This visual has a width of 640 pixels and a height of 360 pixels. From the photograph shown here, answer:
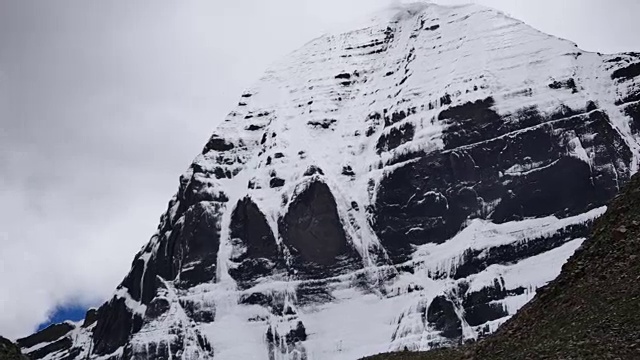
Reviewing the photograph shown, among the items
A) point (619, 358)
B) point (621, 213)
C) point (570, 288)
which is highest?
point (621, 213)

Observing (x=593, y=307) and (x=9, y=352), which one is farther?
(x=9, y=352)

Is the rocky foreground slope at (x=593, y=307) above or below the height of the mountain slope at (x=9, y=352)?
below

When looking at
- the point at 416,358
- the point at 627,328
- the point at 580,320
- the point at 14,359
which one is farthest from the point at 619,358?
the point at 416,358

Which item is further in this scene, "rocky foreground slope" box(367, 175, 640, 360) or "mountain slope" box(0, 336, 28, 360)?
"mountain slope" box(0, 336, 28, 360)

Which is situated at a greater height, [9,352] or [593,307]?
[9,352]

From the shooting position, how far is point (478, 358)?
51625mm

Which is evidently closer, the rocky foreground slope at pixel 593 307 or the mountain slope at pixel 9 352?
the rocky foreground slope at pixel 593 307

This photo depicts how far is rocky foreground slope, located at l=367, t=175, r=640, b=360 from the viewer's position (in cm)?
4416

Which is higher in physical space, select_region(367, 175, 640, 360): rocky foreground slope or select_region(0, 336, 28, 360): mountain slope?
select_region(0, 336, 28, 360): mountain slope

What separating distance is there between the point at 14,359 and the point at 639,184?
39021mm

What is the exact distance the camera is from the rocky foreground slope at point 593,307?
4416 centimetres

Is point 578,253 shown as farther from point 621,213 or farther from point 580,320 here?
point 580,320

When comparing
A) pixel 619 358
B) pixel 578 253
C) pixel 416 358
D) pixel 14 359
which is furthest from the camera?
pixel 416 358

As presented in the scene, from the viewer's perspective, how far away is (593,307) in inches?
1855
